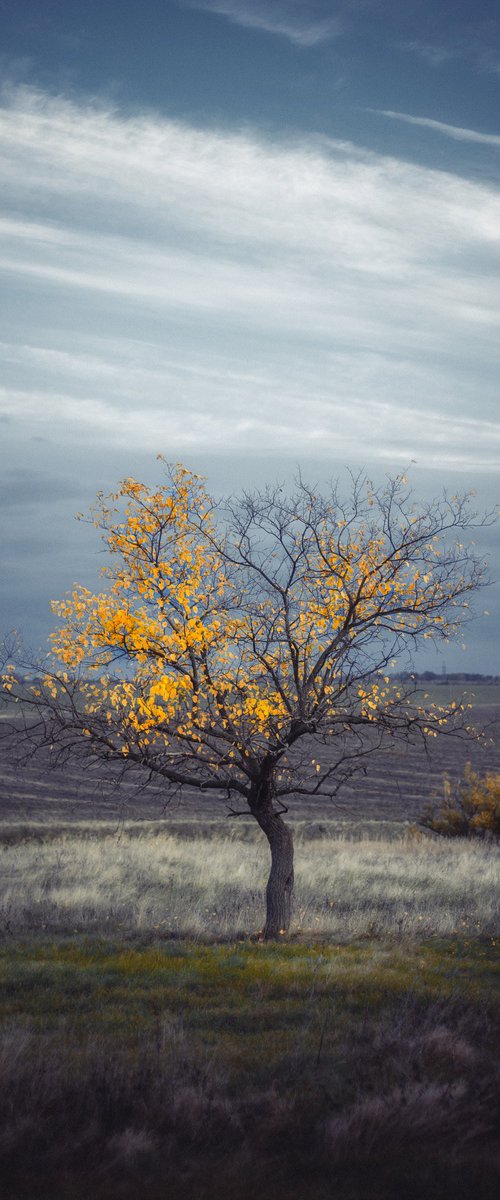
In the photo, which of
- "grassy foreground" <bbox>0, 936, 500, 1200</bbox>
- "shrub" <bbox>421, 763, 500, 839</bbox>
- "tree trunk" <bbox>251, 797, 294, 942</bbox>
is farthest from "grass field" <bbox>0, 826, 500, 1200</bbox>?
Result: "shrub" <bbox>421, 763, 500, 839</bbox>

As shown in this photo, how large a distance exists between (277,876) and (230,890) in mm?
4226

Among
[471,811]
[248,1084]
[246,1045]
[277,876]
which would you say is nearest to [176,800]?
[471,811]

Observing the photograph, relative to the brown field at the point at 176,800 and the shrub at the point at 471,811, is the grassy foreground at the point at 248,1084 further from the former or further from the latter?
the brown field at the point at 176,800

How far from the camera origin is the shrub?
27.0 meters

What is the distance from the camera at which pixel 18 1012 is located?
809 cm

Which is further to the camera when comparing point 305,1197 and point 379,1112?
point 379,1112

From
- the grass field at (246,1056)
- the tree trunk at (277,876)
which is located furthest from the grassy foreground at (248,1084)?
the tree trunk at (277,876)

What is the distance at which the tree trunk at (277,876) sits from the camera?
12141 millimetres

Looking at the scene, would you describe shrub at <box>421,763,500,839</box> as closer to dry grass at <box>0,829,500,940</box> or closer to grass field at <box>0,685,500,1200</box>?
dry grass at <box>0,829,500,940</box>

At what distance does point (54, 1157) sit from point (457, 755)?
7400 centimetres

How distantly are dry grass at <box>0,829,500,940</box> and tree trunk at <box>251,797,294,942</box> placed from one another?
1.20 ft

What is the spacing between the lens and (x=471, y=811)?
92.4ft

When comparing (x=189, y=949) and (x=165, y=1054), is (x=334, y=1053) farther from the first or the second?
(x=189, y=949)

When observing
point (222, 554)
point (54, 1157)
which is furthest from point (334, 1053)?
point (222, 554)
